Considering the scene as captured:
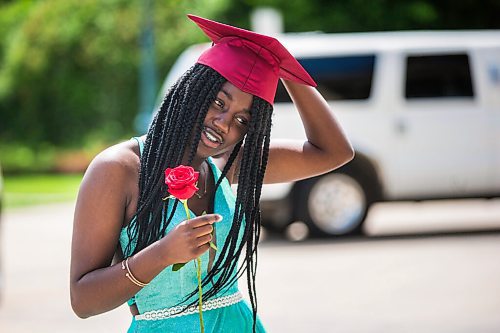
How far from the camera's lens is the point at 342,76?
39.3 ft

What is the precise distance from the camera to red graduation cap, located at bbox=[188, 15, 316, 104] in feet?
8.79

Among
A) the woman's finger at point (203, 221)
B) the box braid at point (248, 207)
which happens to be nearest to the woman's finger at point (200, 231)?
the woman's finger at point (203, 221)

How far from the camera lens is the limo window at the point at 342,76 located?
11.8 metres

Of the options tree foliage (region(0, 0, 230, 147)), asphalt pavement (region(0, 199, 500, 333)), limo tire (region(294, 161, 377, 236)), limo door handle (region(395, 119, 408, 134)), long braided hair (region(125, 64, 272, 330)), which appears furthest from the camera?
tree foliage (region(0, 0, 230, 147))

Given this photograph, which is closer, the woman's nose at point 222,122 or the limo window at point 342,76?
the woman's nose at point 222,122

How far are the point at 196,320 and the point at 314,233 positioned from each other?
926 centimetres

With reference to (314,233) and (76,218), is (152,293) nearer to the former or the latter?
(76,218)

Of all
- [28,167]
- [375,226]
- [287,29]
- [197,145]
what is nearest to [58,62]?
[28,167]

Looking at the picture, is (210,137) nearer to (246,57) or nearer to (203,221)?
(246,57)

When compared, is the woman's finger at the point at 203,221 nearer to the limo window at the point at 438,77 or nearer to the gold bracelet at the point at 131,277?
the gold bracelet at the point at 131,277

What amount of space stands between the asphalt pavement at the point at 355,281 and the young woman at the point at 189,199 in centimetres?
441

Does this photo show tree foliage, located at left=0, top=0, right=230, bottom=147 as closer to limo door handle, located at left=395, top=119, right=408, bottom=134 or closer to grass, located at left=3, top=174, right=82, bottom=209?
grass, located at left=3, top=174, right=82, bottom=209

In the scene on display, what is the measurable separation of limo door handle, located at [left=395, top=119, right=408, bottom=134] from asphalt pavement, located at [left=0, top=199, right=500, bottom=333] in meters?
1.12

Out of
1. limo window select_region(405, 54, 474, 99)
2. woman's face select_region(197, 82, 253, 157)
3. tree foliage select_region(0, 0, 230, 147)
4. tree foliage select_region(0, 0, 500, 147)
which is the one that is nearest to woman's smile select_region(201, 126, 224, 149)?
woman's face select_region(197, 82, 253, 157)
